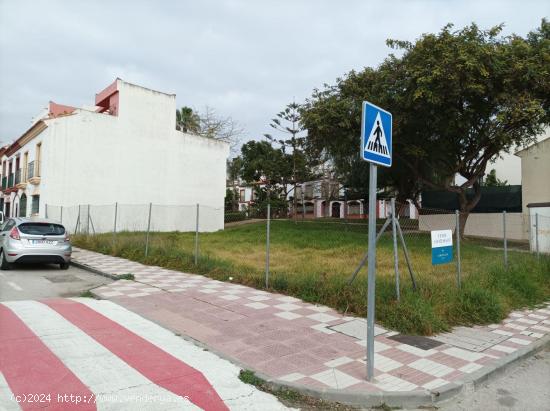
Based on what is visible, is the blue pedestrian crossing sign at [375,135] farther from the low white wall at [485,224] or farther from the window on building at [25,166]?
the window on building at [25,166]

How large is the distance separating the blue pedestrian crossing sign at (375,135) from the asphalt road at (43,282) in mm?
7042

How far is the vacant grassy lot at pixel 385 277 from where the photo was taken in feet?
21.9

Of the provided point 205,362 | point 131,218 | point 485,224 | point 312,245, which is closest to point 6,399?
point 205,362

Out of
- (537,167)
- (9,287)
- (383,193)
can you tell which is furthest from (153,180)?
(537,167)

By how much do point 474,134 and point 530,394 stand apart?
16743 millimetres

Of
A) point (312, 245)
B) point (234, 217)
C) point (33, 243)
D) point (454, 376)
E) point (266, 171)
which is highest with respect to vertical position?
point (266, 171)

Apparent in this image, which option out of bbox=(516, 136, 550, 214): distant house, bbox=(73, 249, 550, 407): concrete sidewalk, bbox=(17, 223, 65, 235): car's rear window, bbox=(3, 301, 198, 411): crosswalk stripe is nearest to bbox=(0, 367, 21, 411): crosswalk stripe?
bbox=(3, 301, 198, 411): crosswalk stripe

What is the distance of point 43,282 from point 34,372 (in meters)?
6.55

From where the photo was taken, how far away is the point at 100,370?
4.29m

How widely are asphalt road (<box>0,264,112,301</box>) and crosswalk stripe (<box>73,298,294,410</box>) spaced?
2.18 metres

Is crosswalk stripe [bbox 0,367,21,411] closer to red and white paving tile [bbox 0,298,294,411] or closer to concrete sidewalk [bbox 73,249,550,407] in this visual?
red and white paving tile [bbox 0,298,294,411]

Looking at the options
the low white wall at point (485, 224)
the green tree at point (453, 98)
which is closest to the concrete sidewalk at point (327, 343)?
the green tree at point (453, 98)

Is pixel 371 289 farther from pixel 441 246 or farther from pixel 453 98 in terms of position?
pixel 453 98

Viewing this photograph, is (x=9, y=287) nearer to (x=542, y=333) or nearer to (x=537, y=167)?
Answer: (x=542, y=333)
